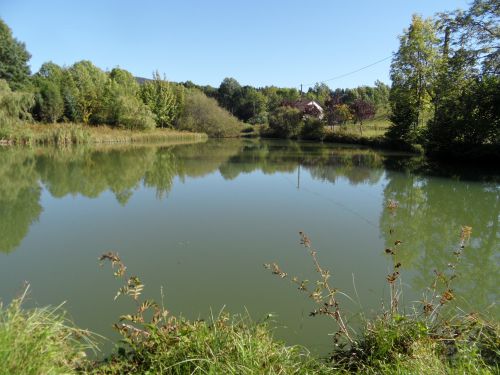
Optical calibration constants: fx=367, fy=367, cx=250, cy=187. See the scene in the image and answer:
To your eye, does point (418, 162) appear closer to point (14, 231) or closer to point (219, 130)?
point (14, 231)

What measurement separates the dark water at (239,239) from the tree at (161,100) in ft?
85.6

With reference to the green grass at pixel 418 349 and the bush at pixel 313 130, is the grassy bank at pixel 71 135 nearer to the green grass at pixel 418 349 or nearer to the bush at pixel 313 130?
the bush at pixel 313 130

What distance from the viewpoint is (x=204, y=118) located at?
37.6 meters

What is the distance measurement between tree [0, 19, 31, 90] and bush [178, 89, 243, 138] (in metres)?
14.3

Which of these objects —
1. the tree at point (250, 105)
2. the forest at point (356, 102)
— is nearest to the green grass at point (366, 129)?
the forest at point (356, 102)

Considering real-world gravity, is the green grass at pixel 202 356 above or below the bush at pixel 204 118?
below

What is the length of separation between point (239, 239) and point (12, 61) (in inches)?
1313

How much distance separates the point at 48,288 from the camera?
371 cm

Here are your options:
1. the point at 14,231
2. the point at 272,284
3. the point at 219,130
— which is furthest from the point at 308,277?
the point at 219,130

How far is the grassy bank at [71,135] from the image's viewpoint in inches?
846

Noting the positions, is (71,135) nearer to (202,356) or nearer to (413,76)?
(413,76)

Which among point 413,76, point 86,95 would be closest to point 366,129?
point 413,76

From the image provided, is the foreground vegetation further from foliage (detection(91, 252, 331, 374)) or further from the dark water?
the dark water

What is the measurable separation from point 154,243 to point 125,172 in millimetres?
7777
